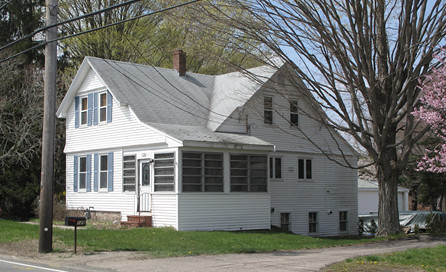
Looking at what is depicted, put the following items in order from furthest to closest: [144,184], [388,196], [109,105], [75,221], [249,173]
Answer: [109,105]
[249,173]
[144,184]
[388,196]
[75,221]

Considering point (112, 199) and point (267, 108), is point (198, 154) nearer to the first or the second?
point (112, 199)

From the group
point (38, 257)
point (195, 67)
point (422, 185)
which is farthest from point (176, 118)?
point (422, 185)

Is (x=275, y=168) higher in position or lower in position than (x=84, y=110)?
lower

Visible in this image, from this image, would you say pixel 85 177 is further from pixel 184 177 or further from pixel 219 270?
pixel 219 270

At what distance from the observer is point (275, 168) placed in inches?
1017

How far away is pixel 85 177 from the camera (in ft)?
83.9

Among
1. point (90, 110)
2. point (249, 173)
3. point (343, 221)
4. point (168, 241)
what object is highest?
point (90, 110)

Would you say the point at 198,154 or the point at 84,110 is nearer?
the point at 198,154

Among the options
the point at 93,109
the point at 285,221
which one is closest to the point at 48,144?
the point at 93,109

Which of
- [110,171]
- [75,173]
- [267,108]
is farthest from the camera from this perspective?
[75,173]

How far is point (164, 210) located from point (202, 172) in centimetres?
202

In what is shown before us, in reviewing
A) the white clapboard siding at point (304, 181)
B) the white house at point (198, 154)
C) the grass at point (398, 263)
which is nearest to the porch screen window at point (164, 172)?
the white house at point (198, 154)

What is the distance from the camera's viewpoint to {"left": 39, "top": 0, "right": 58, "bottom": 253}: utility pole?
14531 millimetres

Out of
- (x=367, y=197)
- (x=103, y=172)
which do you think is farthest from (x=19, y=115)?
(x=367, y=197)
